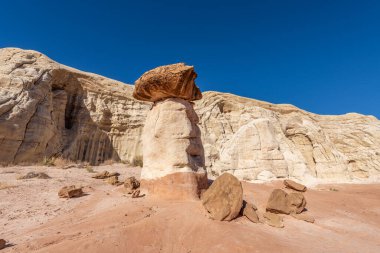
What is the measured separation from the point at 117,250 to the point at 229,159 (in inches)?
600

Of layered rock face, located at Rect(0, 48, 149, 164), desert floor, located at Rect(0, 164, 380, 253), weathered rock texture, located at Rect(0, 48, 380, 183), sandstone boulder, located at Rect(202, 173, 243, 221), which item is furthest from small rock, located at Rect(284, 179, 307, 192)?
layered rock face, located at Rect(0, 48, 149, 164)

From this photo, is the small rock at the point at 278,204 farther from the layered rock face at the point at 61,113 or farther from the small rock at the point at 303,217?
the layered rock face at the point at 61,113

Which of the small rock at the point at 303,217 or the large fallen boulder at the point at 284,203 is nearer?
the small rock at the point at 303,217

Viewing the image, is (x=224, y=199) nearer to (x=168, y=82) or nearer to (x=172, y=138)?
(x=172, y=138)

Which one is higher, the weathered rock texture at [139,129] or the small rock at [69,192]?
the weathered rock texture at [139,129]

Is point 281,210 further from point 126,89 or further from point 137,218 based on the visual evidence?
point 126,89

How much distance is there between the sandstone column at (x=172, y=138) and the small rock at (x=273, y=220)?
5.04 feet

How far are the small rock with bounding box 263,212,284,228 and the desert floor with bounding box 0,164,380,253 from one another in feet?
0.47

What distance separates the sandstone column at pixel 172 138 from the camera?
5.25 m

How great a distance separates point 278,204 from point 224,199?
1470 millimetres

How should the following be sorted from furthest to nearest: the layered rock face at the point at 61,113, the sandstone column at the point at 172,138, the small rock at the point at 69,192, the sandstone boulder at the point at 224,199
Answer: the layered rock face at the point at 61,113, the small rock at the point at 69,192, the sandstone column at the point at 172,138, the sandstone boulder at the point at 224,199

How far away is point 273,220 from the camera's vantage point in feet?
14.2

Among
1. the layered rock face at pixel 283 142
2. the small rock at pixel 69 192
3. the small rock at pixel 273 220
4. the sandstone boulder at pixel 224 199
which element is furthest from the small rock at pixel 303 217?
the layered rock face at pixel 283 142

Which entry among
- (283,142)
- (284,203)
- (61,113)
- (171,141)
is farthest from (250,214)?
(283,142)
